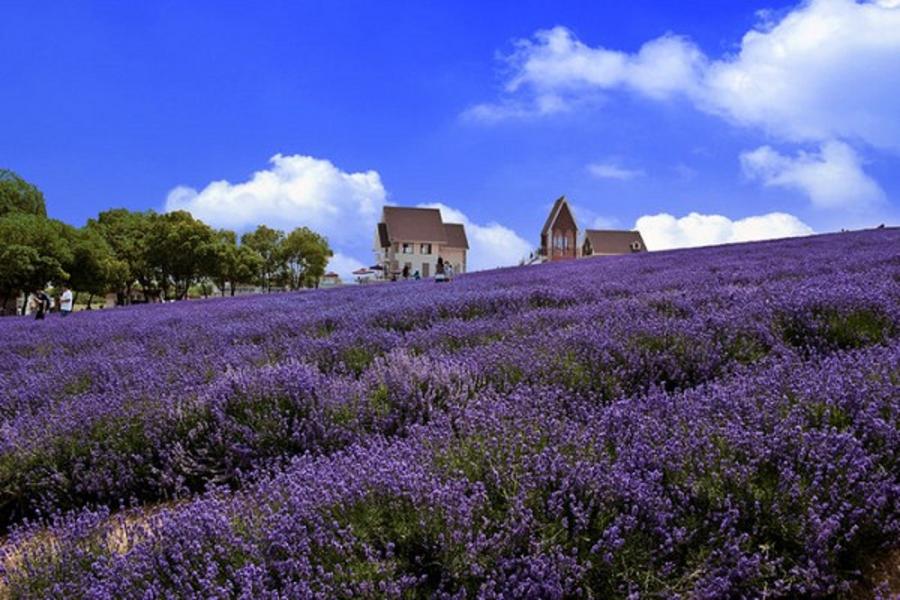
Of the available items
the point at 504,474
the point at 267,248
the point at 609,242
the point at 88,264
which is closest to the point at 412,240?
the point at 267,248

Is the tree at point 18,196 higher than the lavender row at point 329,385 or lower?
higher

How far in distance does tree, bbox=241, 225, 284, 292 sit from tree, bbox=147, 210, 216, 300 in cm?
1491

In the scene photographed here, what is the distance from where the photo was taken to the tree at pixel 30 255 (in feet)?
103

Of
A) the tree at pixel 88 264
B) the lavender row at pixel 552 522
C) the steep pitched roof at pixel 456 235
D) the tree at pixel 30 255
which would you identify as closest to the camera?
the lavender row at pixel 552 522

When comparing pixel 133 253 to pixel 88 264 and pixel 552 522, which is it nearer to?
pixel 88 264

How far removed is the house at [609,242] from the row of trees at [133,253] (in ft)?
87.0

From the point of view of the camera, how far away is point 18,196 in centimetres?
4847

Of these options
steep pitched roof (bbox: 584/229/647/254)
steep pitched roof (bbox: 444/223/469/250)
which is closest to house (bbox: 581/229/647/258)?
steep pitched roof (bbox: 584/229/647/254)

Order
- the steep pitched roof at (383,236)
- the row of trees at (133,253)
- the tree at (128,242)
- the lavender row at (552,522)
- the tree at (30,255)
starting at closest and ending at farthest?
1. the lavender row at (552,522)
2. the tree at (30,255)
3. the row of trees at (133,253)
4. the tree at (128,242)
5. the steep pitched roof at (383,236)

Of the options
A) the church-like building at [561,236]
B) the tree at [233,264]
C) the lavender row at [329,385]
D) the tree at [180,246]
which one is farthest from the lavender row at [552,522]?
the church-like building at [561,236]

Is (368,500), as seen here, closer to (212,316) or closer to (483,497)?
(483,497)

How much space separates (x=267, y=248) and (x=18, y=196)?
20.5 m

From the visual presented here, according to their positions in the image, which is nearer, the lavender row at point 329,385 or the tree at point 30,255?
the lavender row at point 329,385

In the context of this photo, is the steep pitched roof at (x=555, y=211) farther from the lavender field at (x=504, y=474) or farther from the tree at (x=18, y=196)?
the lavender field at (x=504, y=474)
